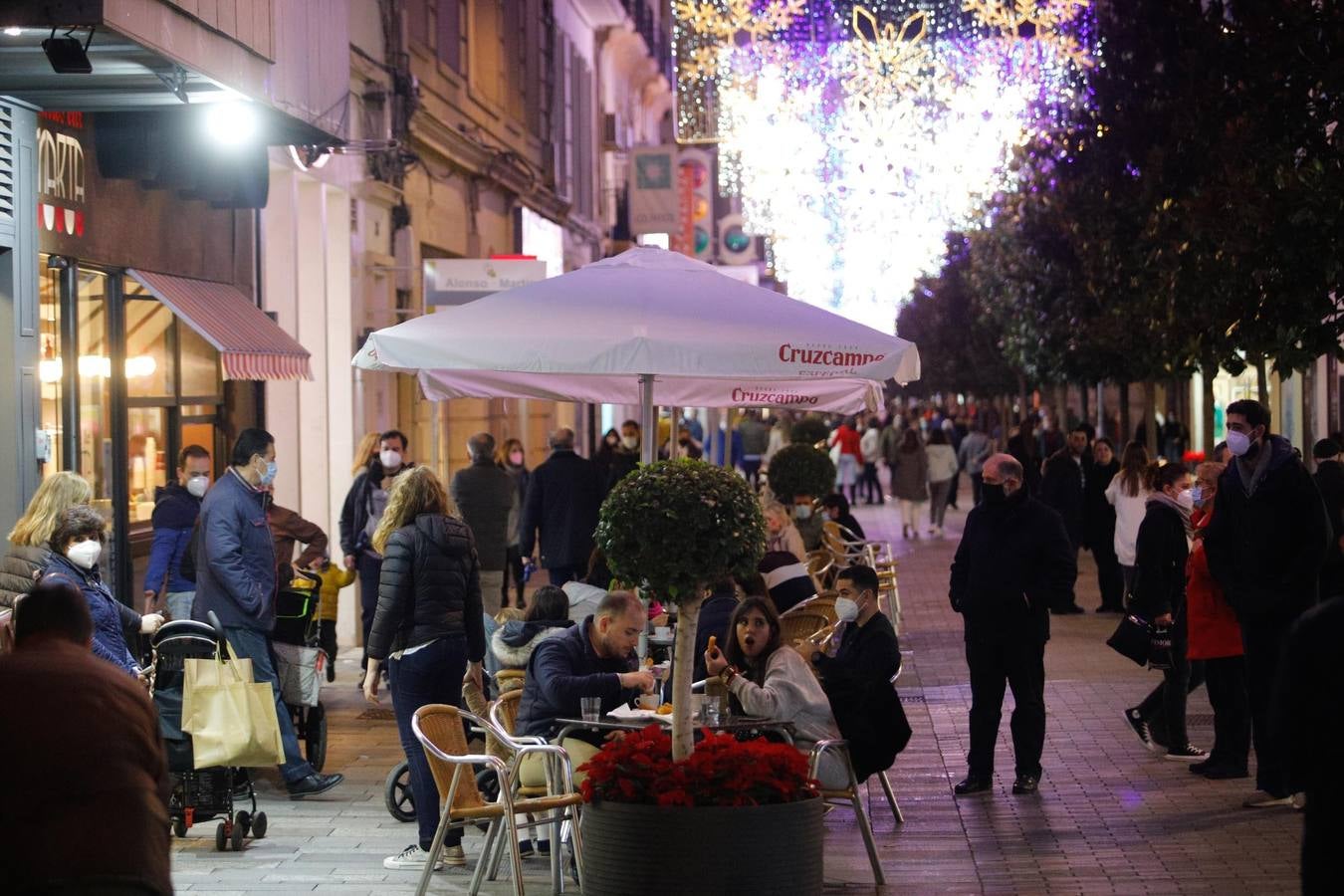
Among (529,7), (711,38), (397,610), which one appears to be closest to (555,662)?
(397,610)

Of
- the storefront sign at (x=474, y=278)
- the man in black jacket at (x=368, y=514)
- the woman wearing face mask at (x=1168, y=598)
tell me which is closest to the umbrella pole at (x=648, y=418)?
the woman wearing face mask at (x=1168, y=598)

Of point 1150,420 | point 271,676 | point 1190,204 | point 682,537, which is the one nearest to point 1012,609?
point 682,537

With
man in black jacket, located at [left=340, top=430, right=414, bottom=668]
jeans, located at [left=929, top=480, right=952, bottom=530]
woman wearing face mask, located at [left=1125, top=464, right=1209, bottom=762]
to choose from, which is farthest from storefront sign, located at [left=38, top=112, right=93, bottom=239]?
jeans, located at [left=929, top=480, right=952, bottom=530]

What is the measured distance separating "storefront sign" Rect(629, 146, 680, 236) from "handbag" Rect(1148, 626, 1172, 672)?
25.8 m

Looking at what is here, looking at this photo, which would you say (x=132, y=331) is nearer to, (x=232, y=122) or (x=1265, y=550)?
(x=232, y=122)

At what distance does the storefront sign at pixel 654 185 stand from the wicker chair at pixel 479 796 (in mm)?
28858

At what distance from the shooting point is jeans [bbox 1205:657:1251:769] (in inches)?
435

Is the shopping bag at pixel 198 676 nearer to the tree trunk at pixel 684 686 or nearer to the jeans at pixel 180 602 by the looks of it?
the jeans at pixel 180 602

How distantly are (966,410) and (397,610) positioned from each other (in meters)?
87.8

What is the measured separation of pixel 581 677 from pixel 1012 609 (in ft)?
10.1

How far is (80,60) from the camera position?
32.0 ft

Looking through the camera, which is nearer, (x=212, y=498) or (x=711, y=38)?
(x=212, y=498)

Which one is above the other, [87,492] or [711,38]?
[711,38]

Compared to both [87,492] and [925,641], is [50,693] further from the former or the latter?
[925,641]
